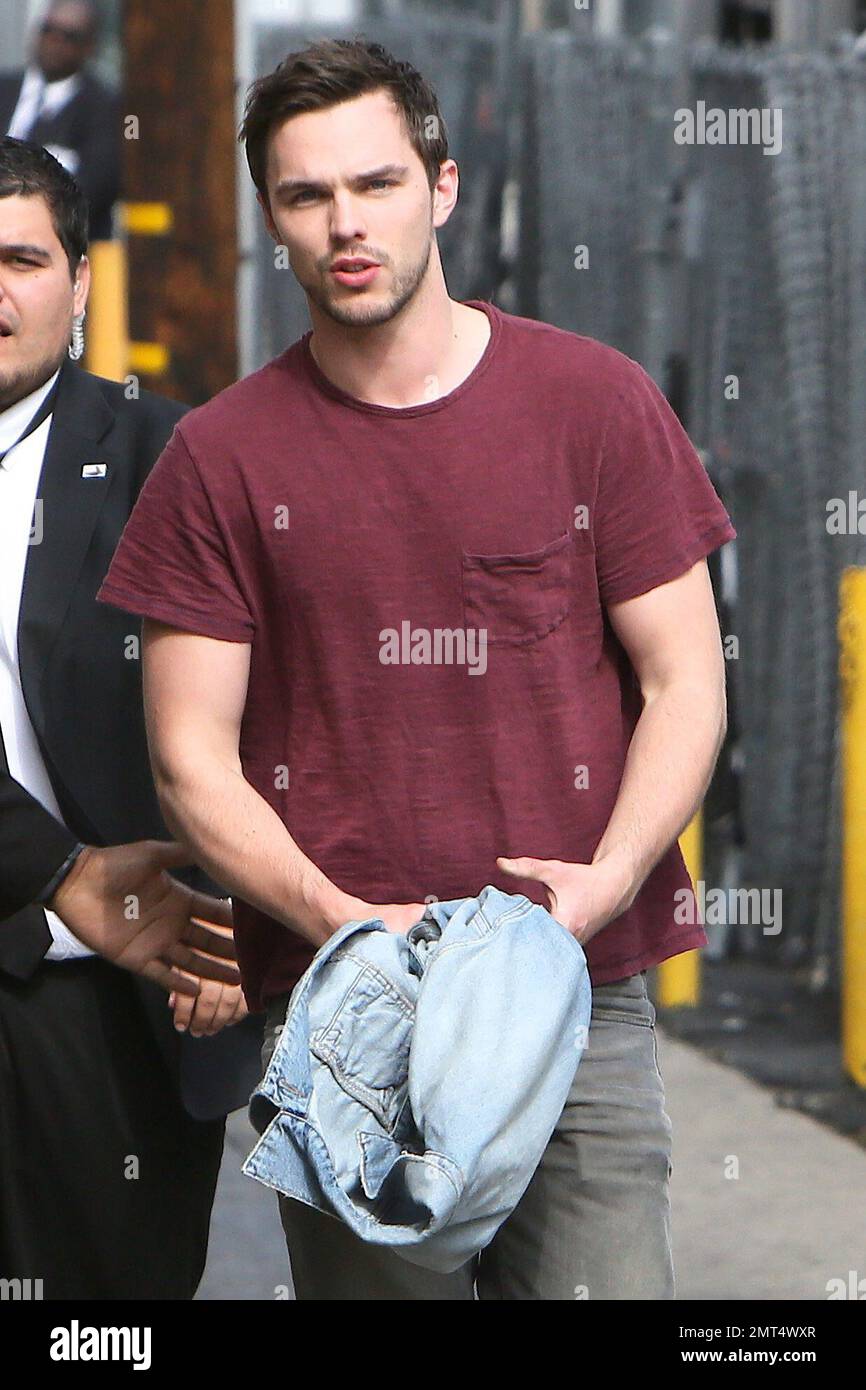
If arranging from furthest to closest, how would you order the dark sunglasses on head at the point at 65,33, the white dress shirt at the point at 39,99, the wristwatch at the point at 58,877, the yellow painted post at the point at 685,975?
1. the dark sunglasses on head at the point at 65,33
2. the white dress shirt at the point at 39,99
3. the yellow painted post at the point at 685,975
4. the wristwatch at the point at 58,877

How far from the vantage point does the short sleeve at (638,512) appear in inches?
121

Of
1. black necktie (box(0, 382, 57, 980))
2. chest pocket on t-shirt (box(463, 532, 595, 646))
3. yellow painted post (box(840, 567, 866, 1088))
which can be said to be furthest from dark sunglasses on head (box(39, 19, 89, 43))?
chest pocket on t-shirt (box(463, 532, 595, 646))

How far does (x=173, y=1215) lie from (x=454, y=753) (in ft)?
3.94

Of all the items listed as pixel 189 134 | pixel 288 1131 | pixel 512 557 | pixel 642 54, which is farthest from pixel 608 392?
pixel 642 54

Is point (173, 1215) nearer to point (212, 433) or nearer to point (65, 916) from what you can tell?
point (65, 916)

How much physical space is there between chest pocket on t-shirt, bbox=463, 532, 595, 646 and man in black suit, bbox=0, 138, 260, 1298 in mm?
821

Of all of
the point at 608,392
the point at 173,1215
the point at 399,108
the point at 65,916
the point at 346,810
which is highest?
the point at 399,108

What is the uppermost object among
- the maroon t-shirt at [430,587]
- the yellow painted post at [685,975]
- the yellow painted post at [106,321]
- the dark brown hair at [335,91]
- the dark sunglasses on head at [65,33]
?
the dark brown hair at [335,91]

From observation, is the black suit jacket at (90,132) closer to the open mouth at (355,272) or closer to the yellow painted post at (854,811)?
the yellow painted post at (854,811)

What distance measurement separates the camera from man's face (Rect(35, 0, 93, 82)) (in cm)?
1210

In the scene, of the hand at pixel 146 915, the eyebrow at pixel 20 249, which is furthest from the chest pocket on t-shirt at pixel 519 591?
the eyebrow at pixel 20 249

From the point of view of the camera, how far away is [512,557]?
119 inches

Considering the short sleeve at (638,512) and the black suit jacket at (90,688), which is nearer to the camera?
the short sleeve at (638,512)

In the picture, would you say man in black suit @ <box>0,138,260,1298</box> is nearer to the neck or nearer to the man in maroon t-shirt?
the man in maroon t-shirt
